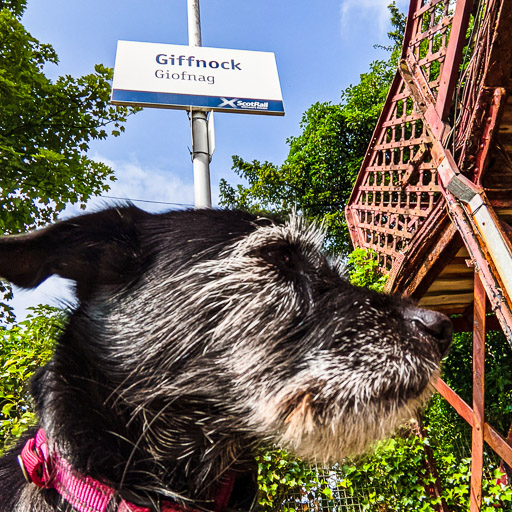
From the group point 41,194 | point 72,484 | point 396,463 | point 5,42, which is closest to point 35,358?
point 72,484

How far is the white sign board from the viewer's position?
12.2 feet

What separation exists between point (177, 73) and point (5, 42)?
15.9 ft

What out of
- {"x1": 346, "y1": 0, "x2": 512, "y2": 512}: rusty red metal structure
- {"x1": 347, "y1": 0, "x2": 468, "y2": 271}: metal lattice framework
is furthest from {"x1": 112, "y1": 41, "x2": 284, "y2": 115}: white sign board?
{"x1": 347, "y1": 0, "x2": 468, "y2": 271}: metal lattice framework

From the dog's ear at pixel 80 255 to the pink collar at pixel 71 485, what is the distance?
51 cm

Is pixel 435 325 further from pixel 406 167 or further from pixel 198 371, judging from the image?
pixel 406 167

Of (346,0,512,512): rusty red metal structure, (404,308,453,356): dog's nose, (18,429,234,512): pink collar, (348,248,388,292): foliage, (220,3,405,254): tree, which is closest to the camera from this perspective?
(18,429,234,512): pink collar

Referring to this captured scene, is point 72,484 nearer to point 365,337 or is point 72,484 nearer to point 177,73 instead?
point 365,337

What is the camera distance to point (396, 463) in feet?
14.2

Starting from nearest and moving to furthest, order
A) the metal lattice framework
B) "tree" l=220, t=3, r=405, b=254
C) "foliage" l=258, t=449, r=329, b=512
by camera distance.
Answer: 1. "foliage" l=258, t=449, r=329, b=512
2. the metal lattice framework
3. "tree" l=220, t=3, r=405, b=254

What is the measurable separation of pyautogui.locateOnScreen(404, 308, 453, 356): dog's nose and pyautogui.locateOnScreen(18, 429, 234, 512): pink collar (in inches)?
33.4

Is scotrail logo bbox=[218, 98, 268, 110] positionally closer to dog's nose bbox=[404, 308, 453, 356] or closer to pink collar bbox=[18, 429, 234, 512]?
dog's nose bbox=[404, 308, 453, 356]

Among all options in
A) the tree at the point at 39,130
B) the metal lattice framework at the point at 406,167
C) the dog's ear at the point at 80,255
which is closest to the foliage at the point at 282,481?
the metal lattice framework at the point at 406,167

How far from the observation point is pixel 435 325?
1419mm

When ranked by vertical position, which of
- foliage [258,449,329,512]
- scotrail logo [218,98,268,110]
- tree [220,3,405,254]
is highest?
tree [220,3,405,254]
